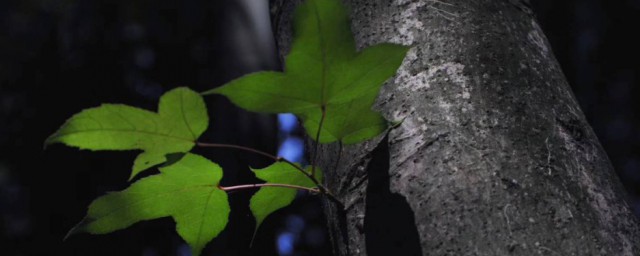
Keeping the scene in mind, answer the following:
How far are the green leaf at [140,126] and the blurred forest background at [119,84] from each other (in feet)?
8.97

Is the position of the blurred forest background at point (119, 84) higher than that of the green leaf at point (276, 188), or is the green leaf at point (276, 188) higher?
the blurred forest background at point (119, 84)

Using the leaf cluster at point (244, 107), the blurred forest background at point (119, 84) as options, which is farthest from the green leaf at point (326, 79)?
the blurred forest background at point (119, 84)

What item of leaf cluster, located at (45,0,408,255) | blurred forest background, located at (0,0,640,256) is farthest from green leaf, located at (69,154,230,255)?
blurred forest background, located at (0,0,640,256)

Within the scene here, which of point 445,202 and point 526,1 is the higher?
point 526,1

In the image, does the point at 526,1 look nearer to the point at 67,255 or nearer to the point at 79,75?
the point at 67,255

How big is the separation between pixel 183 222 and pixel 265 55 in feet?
8.05

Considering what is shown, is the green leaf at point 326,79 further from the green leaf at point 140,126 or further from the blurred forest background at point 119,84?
the blurred forest background at point 119,84

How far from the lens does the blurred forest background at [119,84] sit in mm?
3514

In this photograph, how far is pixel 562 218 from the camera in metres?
0.37

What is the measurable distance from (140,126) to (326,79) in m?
0.13

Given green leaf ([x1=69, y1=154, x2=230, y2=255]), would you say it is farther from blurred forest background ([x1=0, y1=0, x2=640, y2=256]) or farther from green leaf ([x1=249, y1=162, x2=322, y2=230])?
blurred forest background ([x1=0, y1=0, x2=640, y2=256])

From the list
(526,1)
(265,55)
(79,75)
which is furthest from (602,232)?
(79,75)

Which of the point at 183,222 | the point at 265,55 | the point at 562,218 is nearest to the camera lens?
the point at 562,218

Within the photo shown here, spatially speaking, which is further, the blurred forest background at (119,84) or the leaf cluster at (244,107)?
the blurred forest background at (119,84)
